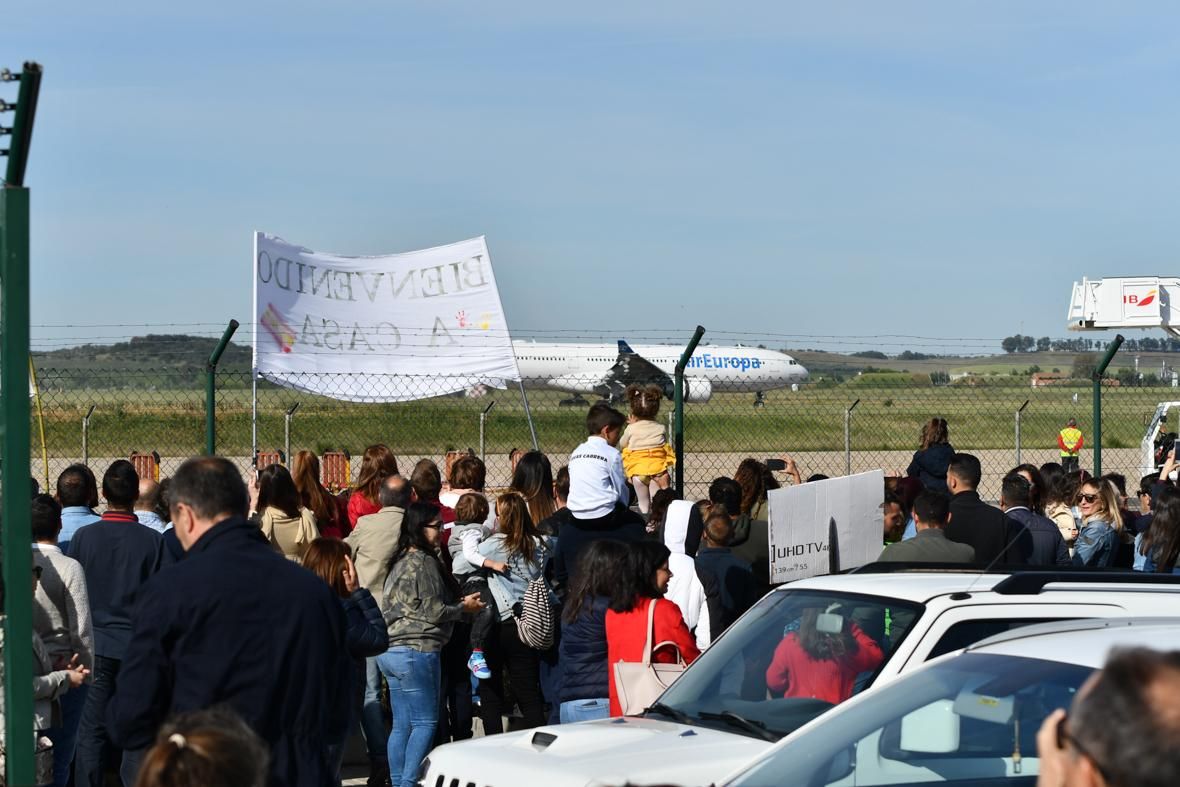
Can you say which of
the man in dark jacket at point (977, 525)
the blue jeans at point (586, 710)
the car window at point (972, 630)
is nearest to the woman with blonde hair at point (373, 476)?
the blue jeans at point (586, 710)

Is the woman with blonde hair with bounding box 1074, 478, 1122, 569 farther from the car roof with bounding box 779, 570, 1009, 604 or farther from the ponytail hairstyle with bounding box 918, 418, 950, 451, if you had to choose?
the car roof with bounding box 779, 570, 1009, 604

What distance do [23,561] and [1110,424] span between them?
4786 cm

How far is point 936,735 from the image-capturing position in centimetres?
416

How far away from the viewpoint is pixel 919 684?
4.19m

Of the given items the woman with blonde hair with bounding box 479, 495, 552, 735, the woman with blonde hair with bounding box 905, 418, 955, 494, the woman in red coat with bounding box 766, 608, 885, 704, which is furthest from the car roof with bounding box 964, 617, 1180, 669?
the woman with blonde hair with bounding box 905, 418, 955, 494

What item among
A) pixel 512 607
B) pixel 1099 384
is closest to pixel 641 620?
pixel 512 607

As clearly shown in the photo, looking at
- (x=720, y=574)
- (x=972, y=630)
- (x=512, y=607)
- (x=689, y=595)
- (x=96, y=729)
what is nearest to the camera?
(x=972, y=630)

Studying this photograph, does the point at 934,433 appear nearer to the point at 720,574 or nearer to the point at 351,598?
the point at 720,574

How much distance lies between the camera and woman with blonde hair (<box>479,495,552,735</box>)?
320 inches

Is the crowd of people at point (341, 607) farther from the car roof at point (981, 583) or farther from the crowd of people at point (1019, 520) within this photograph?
the crowd of people at point (1019, 520)

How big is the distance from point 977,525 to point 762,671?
3.59 metres

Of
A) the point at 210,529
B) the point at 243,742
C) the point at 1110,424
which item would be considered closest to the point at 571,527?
the point at 210,529

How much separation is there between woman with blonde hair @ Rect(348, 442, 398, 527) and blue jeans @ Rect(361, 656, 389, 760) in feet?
4.03

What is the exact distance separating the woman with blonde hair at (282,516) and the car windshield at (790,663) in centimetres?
286
